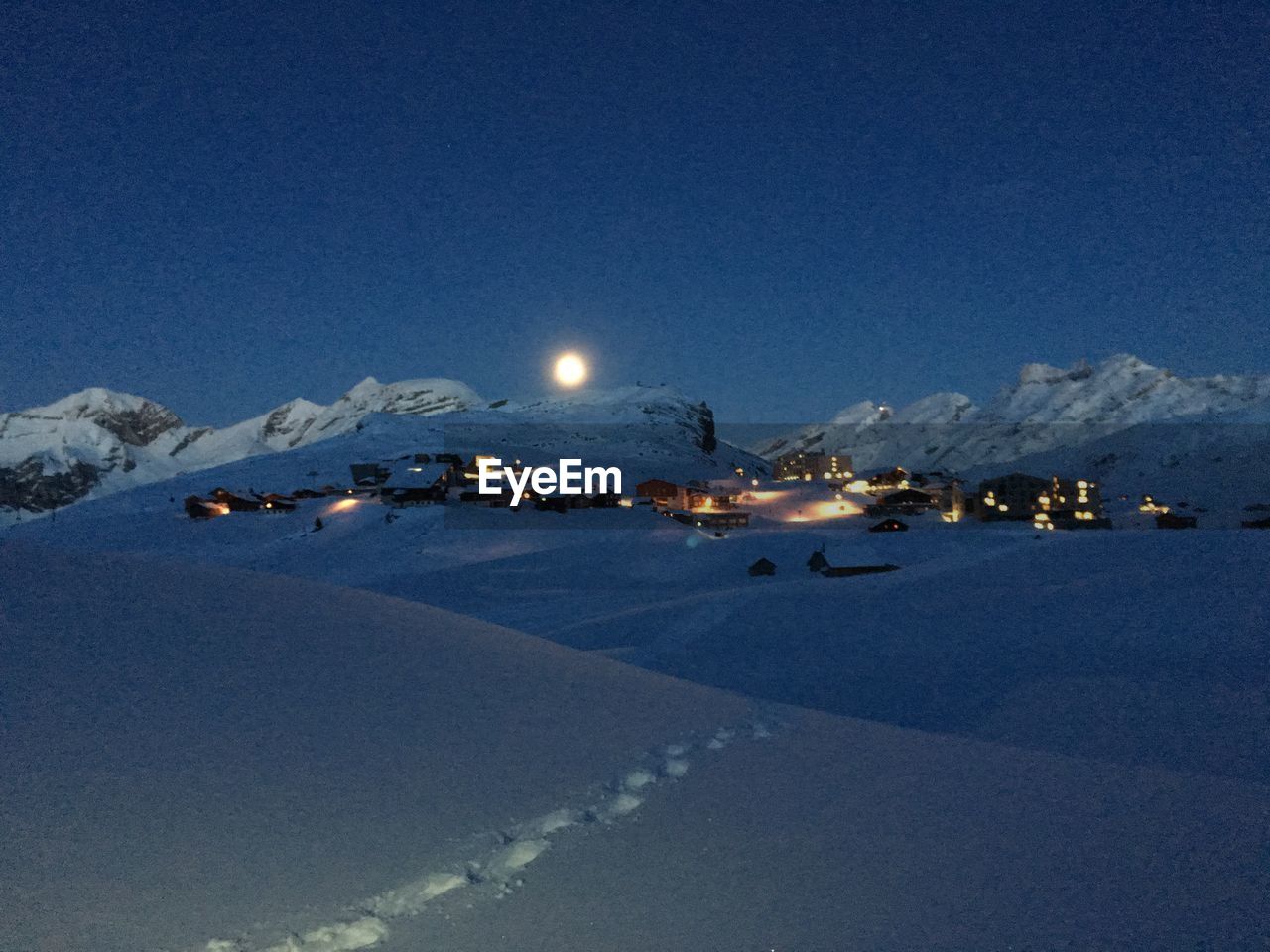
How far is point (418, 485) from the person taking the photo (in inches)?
3059

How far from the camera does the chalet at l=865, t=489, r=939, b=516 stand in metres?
78.5

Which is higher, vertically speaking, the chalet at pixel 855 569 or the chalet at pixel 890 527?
the chalet at pixel 890 527

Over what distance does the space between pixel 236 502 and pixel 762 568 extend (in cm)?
6394

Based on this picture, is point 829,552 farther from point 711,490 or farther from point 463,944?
point 711,490

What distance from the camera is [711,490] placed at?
87500 millimetres

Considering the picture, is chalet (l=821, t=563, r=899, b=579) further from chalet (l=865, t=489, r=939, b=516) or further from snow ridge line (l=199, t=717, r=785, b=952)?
chalet (l=865, t=489, r=939, b=516)

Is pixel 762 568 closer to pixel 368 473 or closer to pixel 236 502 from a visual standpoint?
pixel 236 502

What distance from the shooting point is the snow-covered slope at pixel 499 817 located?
483 cm

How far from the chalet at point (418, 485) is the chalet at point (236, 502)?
14.1m

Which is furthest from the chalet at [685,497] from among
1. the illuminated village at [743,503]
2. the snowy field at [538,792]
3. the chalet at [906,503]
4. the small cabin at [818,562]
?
the snowy field at [538,792]

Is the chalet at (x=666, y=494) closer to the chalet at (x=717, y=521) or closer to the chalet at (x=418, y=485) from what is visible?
the chalet at (x=717, y=521)

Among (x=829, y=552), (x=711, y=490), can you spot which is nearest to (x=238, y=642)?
(x=829, y=552)

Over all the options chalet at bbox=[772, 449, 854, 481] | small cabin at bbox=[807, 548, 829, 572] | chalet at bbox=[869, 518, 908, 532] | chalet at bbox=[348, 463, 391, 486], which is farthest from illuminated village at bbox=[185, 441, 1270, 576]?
chalet at bbox=[772, 449, 854, 481]

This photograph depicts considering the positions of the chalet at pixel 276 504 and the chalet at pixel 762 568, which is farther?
the chalet at pixel 276 504
